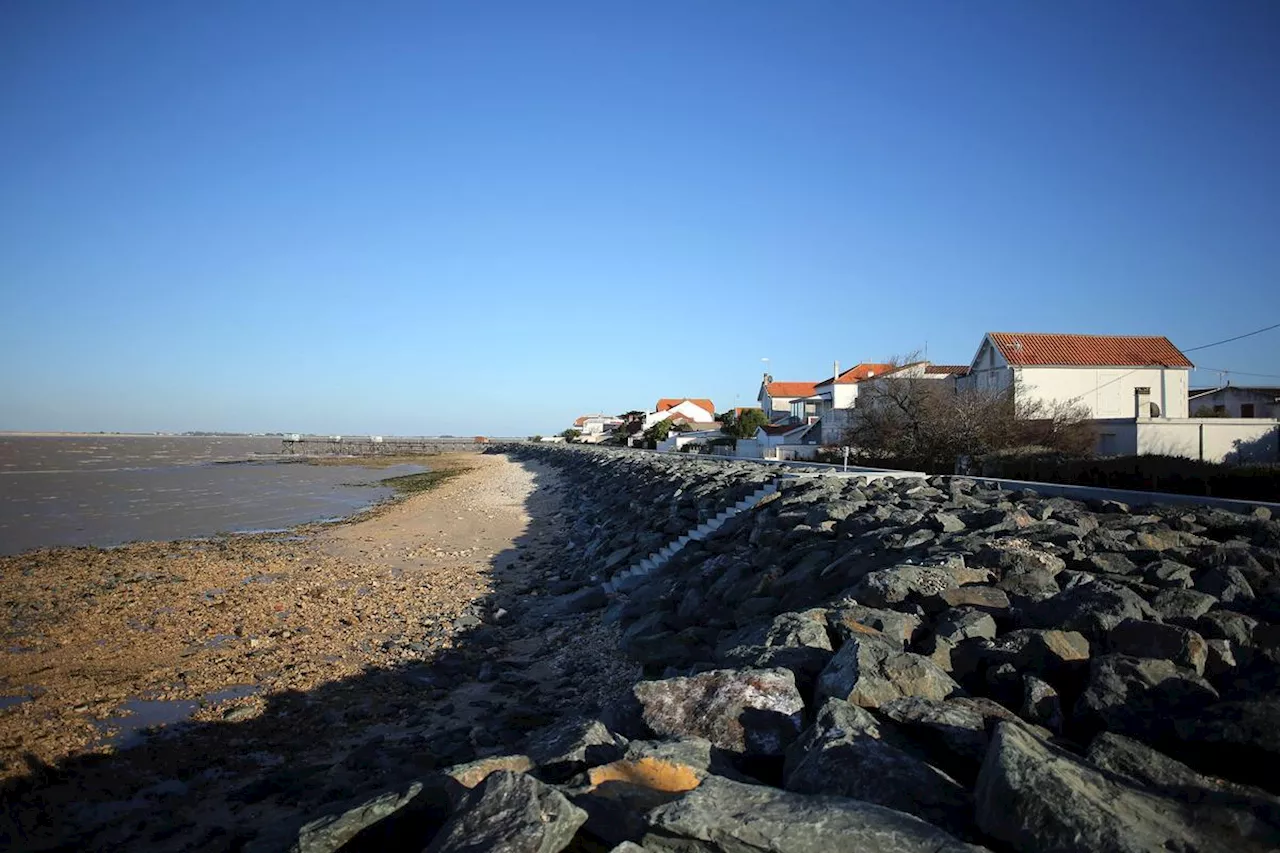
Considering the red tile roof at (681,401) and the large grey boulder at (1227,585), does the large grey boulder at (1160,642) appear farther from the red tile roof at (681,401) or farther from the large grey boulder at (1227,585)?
the red tile roof at (681,401)

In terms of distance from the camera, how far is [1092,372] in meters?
33.0

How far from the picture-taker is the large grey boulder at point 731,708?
4367 mm

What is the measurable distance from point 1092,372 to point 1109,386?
3.25 ft

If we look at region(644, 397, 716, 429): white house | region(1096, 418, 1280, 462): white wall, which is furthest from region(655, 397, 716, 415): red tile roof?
region(1096, 418, 1280, 462): white wall

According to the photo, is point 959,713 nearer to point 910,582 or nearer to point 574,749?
point 574,749

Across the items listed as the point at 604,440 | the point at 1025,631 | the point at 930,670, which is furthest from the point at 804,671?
the point at 604,440

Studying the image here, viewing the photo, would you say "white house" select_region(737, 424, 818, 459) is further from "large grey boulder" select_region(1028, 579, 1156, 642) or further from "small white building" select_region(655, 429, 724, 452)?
"large grey boulder" select_region(1028, 579, 1156, 642)

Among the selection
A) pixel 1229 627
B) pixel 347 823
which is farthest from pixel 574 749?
pixel 1229 627

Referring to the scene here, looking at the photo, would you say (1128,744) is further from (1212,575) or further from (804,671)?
(1212,575)

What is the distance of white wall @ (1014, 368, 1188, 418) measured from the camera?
32.6 m

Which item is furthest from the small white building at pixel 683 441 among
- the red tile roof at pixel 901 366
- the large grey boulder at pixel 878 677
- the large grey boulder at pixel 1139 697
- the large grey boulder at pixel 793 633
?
the large grey boulder at pixel 1139 697

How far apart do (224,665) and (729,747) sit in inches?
307

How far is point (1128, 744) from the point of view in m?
3.57

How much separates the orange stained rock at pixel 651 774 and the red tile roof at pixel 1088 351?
107ft
